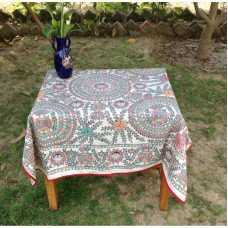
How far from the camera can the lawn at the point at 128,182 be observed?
275cm

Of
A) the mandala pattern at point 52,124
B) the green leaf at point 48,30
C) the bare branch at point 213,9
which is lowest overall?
the mandala pattern at point 52,124

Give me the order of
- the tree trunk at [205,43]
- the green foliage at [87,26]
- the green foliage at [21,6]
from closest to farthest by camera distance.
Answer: the tree trunk at [205,43] < the green foliage at [87,26] < the green foliage at [21,6]

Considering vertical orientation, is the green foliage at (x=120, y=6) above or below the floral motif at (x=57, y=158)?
above

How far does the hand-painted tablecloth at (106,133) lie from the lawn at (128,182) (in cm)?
49

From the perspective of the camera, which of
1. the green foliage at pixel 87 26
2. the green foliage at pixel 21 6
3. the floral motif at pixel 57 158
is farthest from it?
the green foliage at pixel 21 6

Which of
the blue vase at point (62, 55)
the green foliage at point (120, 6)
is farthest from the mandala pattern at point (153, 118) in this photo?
the green foliage at point (120, 6)

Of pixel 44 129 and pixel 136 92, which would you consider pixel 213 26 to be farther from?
pixel 44 129

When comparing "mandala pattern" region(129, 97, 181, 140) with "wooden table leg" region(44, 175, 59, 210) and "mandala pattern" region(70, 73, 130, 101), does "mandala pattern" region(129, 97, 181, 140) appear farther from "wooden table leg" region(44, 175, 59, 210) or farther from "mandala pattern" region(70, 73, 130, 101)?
"wooden table leg" region(44, 175, 59, 210)

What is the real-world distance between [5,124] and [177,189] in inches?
99.7

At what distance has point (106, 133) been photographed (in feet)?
7.72

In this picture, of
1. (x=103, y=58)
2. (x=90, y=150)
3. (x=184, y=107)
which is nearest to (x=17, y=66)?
(x=103, y=58)

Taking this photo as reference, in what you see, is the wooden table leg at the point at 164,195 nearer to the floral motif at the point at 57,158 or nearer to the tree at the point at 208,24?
the floral motif at the point at 57,158

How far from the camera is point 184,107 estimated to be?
13.7 feet

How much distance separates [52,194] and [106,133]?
2.73ft
